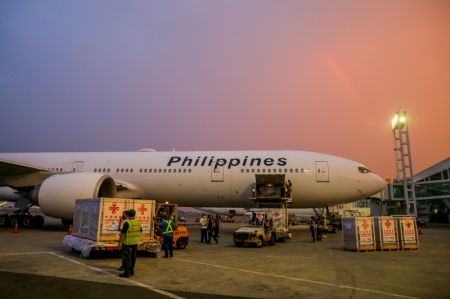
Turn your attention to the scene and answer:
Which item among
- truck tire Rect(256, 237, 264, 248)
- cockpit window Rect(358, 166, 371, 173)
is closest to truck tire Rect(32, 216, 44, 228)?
truck tire Rect(256, 237, 264, 248)

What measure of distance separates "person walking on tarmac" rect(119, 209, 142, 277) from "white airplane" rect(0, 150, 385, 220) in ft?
34.7

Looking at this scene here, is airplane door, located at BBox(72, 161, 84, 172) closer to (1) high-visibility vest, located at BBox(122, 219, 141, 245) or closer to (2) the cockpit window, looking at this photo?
(1) high-visibility vest, located at BBox(122, 219, 141, 245)

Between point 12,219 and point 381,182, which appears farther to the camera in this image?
point 12,219

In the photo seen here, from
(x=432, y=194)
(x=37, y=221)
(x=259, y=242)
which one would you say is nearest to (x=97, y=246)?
(x=259, y=242)

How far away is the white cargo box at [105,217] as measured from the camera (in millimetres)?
11133

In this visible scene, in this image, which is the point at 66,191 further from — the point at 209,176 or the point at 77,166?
the point at 209,176

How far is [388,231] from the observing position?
14.6 metres

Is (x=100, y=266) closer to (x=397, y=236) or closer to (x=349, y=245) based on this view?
(x=349, y=245)

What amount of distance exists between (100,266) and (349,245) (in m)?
9.91

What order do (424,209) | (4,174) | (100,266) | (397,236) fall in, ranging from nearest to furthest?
1. (100,266)
2. (397,236)
3. (4,174)
4. (424,209)

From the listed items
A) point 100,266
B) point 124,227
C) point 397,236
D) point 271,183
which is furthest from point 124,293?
point 271,183

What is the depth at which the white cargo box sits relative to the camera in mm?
11133

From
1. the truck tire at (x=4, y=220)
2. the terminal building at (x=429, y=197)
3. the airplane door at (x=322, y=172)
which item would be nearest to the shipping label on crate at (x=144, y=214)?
the airplane door at (x=322, y=172)

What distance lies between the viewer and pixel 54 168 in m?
22.7
